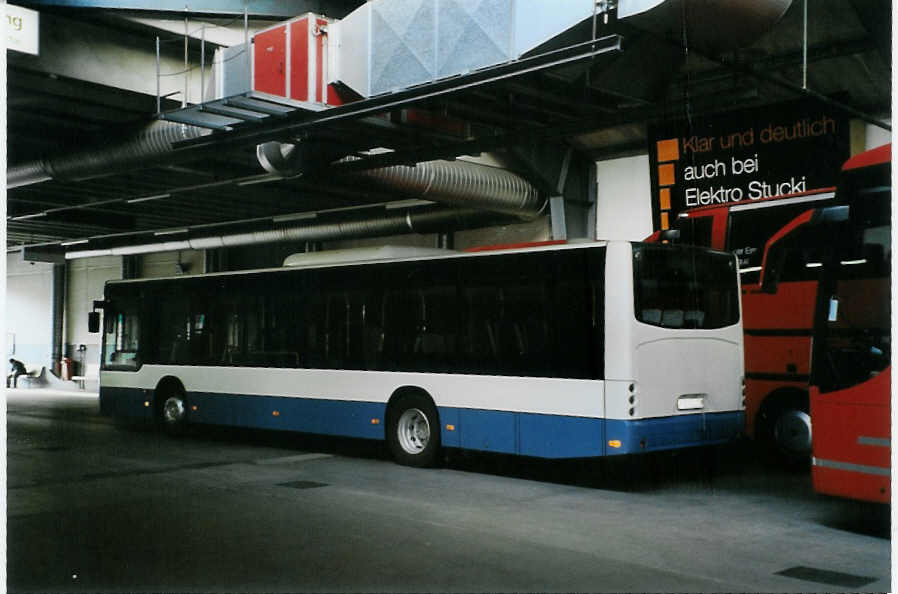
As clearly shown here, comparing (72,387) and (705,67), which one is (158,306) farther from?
(72,387)

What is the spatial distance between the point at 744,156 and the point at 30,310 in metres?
31.4

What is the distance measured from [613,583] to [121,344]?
45.4 feet

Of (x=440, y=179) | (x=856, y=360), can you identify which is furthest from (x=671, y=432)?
(x=440, y=179)

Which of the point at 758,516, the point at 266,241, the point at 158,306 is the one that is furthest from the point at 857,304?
the point at 266,241

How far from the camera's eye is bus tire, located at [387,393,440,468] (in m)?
12.8

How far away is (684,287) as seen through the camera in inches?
449

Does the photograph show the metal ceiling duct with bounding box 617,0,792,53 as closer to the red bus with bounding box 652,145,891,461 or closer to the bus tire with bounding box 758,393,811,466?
the red bus with bounding box 652,145,891,461

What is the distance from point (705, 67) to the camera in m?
14.6

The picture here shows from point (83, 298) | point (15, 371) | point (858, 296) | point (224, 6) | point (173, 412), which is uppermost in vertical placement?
point (224, 6)

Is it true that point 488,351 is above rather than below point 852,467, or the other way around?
above

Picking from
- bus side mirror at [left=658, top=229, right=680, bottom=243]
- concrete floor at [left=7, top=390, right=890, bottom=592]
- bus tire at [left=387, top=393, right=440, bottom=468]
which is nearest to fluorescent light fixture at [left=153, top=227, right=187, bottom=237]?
concrete floor at [left=7, top=390, right=890, bottom=592]

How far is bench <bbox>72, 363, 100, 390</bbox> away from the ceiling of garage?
1462 centimetres

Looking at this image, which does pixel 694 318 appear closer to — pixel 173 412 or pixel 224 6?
pixel 224 6

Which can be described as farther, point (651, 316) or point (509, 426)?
point (509, 426)
